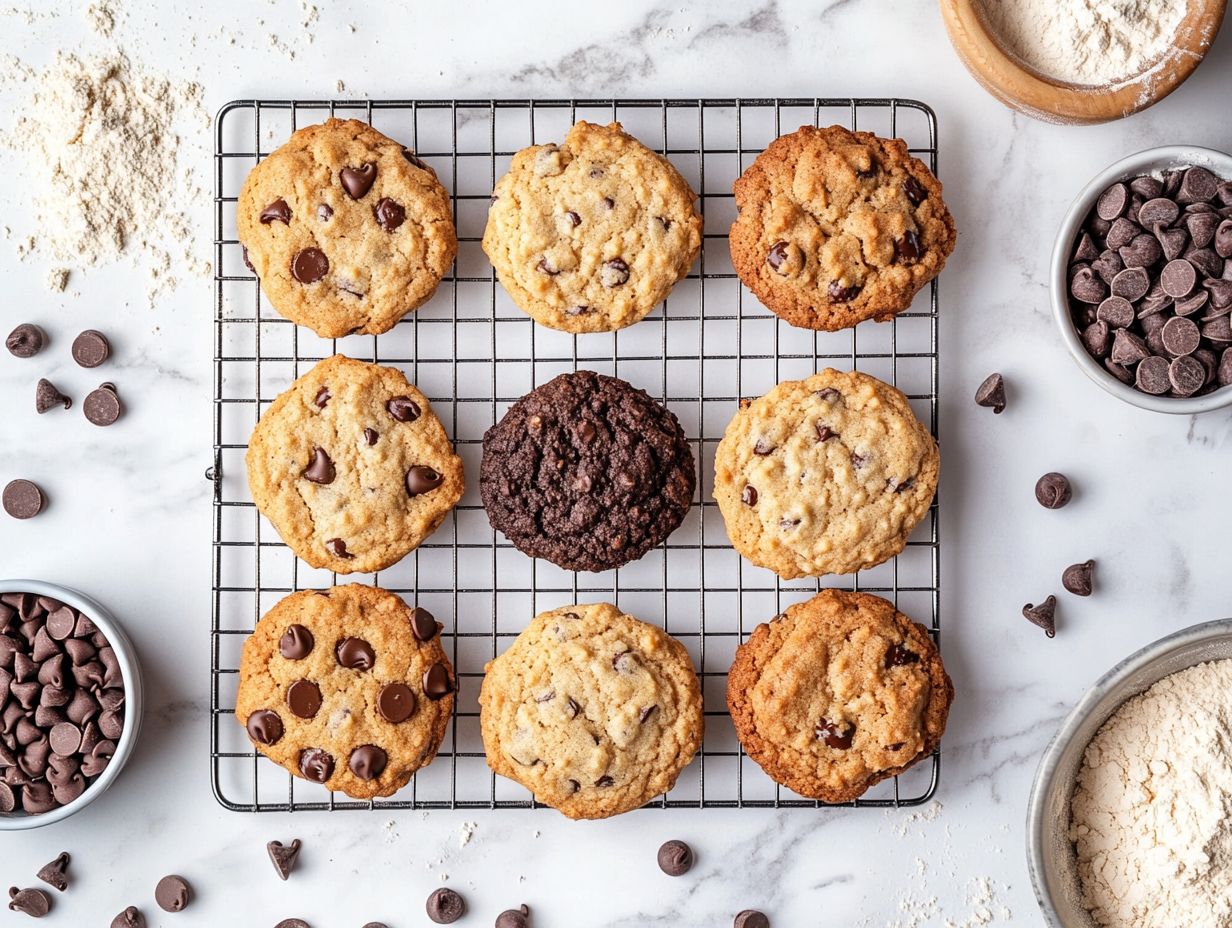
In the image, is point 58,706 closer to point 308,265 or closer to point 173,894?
point 173,894

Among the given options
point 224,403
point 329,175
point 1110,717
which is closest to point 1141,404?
point 1110,717

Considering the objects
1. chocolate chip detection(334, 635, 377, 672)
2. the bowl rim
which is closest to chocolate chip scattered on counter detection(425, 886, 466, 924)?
chocolate chip detection(334, 635, 377, 672)

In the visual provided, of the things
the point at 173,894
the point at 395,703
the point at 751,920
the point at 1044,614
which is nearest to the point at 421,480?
the point at 395,703

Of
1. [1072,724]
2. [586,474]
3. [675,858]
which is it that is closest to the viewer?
[1072,724]

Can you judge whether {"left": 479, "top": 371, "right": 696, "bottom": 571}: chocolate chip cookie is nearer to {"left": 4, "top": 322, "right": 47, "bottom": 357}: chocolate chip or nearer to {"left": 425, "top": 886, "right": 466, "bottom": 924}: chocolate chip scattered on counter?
{"left": 425, "top": 886, "right": 466, "bottom": 924}: chocolate chip scattered on counter

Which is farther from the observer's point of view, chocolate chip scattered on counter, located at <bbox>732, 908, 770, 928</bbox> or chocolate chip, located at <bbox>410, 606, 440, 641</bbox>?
chocolate chip scattered on counter, located at <bbox>732, 908, 770, 928</bbox>

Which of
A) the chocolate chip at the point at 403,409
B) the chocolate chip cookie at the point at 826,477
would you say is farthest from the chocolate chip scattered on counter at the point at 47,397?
the chocolate chip cookie at the point at 826,477
